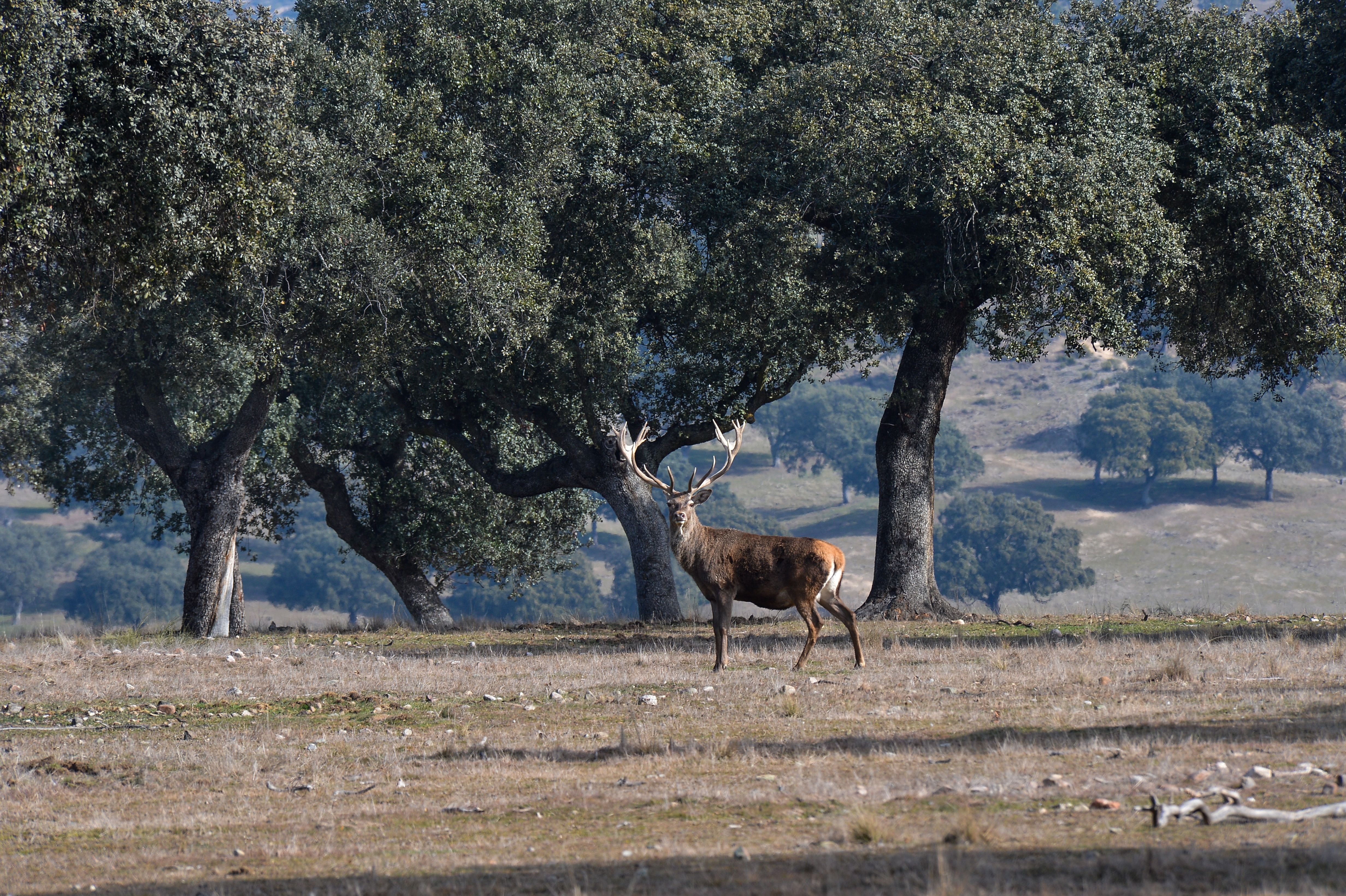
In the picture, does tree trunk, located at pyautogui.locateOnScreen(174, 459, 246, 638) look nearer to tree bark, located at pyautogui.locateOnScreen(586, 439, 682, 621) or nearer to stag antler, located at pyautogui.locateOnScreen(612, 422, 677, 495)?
tree bark, located at pyautogui.locateOnScreen(586, 439, 682, 621)

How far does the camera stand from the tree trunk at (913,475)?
86.2 ft

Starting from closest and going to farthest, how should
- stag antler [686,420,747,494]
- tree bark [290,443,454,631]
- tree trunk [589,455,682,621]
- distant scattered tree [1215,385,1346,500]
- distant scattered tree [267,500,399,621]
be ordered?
stag antler [686,420,747,494] < tree trunk [589,455,682,621] < tree bark [290,443,454,631] < distant scattered tree [267,500,399,621] < distant scattered tree [1215,385,1346,500]

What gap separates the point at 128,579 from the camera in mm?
133375

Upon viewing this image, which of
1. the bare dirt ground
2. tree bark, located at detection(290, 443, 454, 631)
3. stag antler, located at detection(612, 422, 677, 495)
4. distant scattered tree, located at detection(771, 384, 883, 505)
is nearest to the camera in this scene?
the bare dirt ground

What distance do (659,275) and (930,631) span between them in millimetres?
8399

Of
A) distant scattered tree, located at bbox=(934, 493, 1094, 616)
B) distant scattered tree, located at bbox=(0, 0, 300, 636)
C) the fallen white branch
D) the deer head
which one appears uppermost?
distant scattered tree, located at bbox=(0, 0, 300, 636)

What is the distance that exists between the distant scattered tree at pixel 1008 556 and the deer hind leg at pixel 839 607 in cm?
9743

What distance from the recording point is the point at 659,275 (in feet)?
84.0

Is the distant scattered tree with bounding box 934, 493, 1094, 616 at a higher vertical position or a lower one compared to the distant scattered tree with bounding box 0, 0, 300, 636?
lower

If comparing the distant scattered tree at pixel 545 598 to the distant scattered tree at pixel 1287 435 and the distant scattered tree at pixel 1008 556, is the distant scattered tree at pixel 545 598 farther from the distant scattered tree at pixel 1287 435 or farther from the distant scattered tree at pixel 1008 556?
the distant scattered tree at pixel 1287 435

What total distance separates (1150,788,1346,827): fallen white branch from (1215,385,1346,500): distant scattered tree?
133399 millimetres

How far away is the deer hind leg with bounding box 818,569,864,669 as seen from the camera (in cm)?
1697

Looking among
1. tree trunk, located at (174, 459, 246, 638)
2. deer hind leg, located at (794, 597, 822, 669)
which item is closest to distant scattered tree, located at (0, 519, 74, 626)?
tree trunk, located at (174, 459, 246, 638)

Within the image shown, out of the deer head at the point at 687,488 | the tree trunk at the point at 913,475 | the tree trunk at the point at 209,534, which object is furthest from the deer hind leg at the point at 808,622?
the tree trunk at the point at 209,534
